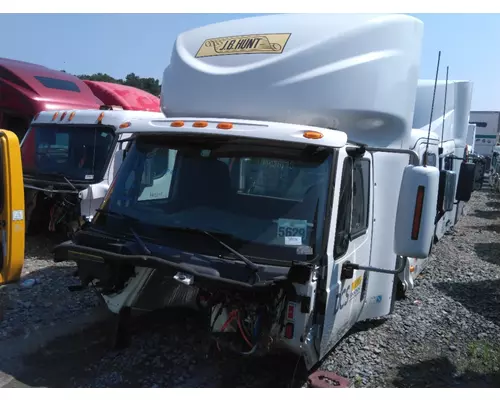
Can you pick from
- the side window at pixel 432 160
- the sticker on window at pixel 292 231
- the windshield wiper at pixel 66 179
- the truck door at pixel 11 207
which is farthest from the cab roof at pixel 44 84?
the sticker on window at pixel 292 231

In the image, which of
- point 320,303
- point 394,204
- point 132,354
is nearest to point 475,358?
point 394,204

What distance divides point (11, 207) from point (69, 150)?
12.4ft

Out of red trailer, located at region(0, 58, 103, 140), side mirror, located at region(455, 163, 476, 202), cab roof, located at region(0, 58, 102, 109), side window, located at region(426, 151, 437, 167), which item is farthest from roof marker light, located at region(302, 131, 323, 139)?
cab roof, located at region(0, 58, 102, 109)

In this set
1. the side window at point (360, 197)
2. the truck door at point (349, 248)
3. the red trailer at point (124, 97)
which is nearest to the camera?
the truck door at point (349, 248)

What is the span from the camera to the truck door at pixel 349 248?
3.51 meters

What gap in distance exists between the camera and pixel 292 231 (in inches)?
132

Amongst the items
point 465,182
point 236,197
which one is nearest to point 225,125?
point 236,197

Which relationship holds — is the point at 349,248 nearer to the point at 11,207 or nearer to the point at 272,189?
the point at 272,189

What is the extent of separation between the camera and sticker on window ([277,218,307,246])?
3332 mm

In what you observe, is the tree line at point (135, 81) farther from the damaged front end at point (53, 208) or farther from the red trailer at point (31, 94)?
the damaged front end at point (53, 208)

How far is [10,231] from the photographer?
371 cm

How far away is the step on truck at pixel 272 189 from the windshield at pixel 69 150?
287 cm

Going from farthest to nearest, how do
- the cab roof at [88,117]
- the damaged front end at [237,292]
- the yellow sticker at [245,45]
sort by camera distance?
the cab roof at [88,117] → the yellow sticker at [245,45] → the damaged front end at [237,292]

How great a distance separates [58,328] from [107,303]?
3.55 ft
